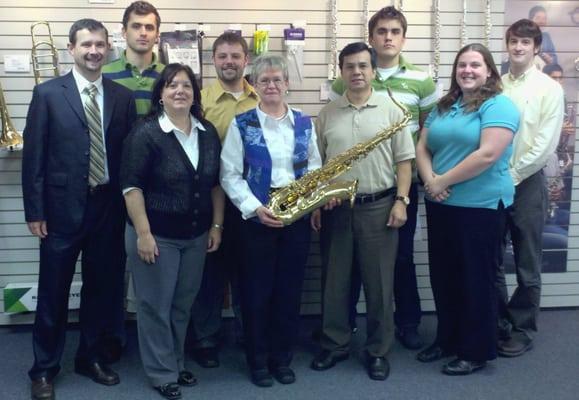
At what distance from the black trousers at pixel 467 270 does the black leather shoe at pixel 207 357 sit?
1.33m

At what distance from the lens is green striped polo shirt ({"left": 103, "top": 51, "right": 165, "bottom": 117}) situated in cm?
329

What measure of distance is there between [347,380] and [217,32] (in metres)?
2.30

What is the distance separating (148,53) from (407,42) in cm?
173

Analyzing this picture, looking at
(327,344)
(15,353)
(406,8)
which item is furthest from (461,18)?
(15,353)

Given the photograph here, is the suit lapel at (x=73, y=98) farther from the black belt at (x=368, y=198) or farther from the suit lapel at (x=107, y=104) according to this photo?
the black belt at (x=368, y=198)

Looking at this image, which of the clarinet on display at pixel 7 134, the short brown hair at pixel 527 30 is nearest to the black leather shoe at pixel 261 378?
the clarinet on display at pixel 7 134

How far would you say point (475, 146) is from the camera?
2967mm

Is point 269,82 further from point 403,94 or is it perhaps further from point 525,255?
point 525,255

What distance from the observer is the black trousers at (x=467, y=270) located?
3.04 meters

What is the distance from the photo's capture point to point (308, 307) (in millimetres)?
4137

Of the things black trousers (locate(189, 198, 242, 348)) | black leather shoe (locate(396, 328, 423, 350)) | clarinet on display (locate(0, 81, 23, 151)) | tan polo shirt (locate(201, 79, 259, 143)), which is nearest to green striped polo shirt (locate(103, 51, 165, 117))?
tan polo shirt (locate(201, 79, 259, 143))

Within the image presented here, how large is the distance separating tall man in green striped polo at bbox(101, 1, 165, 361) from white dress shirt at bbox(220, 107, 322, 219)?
650 mm

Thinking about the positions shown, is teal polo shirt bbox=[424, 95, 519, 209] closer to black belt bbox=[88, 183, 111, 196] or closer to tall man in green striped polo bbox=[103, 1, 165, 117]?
tall man in green striped polo bbox=[103, 1, 165, 117]

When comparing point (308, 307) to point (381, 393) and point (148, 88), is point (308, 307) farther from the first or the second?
point (148, 88)
